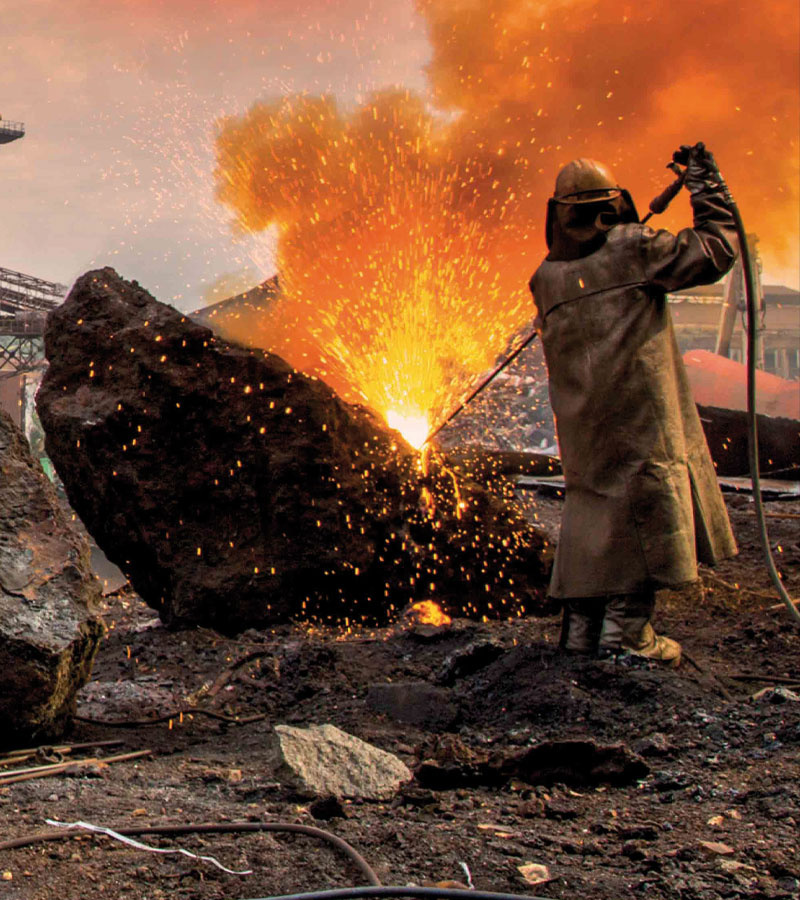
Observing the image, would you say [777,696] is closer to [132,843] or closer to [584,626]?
[584,626]

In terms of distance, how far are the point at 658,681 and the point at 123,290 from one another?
3.88 metres

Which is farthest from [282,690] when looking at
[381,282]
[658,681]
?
[381,282]

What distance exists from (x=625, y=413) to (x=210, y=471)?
2.58 m

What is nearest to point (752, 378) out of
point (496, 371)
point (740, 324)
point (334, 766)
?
point (496, 371)

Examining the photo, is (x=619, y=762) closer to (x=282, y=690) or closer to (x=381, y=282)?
(x=282, y=690)

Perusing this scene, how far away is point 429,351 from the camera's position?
725 centimetres

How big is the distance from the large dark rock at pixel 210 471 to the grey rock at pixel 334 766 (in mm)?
2603

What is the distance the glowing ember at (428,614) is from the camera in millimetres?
5867

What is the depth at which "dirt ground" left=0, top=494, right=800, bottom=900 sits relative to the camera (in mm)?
2174

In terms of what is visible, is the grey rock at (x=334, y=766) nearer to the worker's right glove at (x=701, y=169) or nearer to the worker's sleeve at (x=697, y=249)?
the worker's sleeve at (x=697, y=249)

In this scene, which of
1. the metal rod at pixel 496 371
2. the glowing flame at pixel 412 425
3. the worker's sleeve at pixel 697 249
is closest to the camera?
the worker's sleeve at pixel 697 249

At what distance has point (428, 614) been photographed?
593 cm

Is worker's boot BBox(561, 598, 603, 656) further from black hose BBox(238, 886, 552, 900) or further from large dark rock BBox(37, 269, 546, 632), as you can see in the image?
black hose BBox(238, 886, 552, 900)

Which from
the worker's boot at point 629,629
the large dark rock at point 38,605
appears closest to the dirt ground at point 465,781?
the worker's boot at point 629,629
